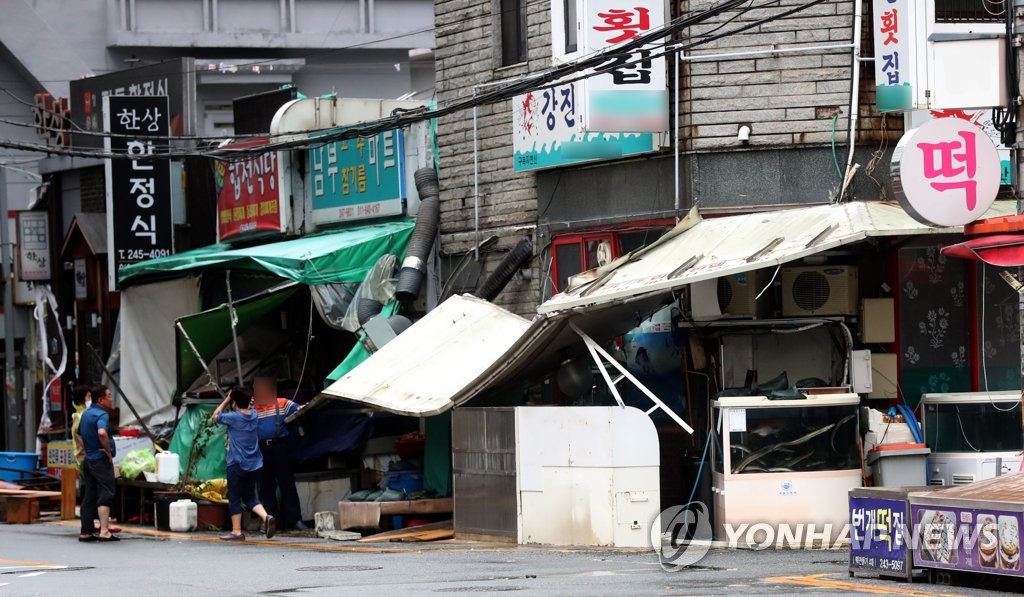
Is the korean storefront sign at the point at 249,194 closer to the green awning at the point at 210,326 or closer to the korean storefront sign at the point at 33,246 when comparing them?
the green awning at the point at 210,326

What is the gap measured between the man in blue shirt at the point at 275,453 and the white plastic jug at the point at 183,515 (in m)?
0.91

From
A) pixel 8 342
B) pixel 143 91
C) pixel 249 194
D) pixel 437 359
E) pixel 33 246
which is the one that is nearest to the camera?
pixel 437 359

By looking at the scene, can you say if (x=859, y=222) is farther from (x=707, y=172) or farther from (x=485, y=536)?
(x=485, y=536)

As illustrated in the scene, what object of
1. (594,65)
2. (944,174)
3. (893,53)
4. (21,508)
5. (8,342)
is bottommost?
(21,508)

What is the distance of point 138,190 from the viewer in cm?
2533

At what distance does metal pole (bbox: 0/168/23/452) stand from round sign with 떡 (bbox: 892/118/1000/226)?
24.5 meters

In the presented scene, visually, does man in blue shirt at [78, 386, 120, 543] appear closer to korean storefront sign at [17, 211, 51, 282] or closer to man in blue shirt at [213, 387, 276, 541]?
man in blue shirt at [213, 387, 276, 541]

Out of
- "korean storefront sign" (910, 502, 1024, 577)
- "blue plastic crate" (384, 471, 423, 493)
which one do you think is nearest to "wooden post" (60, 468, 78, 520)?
"blue plastic crate" (384, 471, 423, 493)

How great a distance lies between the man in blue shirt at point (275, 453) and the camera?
58.4ft

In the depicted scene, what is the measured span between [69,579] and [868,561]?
6847mm

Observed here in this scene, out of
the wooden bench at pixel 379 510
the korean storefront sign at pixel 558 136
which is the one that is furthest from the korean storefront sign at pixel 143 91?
the wooden bench at pixel 379 510

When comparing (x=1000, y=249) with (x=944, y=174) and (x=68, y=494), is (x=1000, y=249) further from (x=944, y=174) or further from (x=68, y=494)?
(x=68, y=494)

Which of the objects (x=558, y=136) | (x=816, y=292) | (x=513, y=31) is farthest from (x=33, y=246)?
(x=816, y=292)

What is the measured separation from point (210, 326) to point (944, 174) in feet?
34.6
